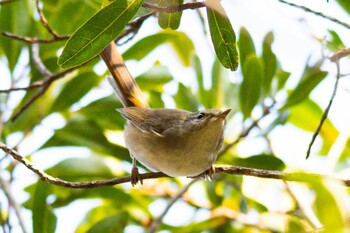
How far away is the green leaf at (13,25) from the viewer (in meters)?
3.92

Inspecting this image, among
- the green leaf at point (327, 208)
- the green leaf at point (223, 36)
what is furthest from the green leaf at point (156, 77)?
the green leaf at point (327, 208)

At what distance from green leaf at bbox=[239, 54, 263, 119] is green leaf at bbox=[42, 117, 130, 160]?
95 centimetres

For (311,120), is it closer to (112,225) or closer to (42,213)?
(112,225)

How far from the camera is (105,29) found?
228 cm

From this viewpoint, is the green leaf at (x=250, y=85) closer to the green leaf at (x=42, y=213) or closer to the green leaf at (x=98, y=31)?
the green leaf at (x=42, y=213)

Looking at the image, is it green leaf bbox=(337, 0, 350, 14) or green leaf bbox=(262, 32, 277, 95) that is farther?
green leaf bbox=(262, 32, 277, 95)

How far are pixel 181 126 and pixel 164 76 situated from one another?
17.6 inches

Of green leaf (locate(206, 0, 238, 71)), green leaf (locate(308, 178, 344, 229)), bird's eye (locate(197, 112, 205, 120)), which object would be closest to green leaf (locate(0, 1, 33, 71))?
bird's eye (locate(197, 112, 205, 120))

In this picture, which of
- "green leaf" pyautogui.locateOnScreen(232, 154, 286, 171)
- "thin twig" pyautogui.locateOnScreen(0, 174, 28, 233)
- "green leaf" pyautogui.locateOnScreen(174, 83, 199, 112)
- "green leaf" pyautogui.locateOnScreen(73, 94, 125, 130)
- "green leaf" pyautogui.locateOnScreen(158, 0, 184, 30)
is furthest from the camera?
"green leaf" pyautogui.locateOnScreen(174, 83, 199, 112)

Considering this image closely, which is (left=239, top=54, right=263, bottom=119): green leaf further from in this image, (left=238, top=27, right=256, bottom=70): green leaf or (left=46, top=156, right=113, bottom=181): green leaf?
(left=46, top=156, right=113, bottom=181): green leaf

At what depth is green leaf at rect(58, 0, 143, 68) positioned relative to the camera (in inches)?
88.7

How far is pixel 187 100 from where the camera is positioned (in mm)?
4203

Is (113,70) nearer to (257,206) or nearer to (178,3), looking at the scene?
(257,206)

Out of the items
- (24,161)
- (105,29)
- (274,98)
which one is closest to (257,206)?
(274,98)
